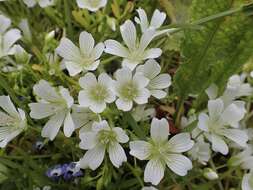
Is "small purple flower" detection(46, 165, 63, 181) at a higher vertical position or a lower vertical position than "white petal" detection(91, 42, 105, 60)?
lower

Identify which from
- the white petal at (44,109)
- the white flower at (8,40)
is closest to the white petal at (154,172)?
the white petal at (44,109)

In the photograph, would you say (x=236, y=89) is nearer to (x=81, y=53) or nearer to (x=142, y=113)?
(x=142, y=113)

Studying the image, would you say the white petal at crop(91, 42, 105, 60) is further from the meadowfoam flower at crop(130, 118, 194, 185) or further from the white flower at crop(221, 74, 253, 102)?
Answer: the white flower at crop(221, 74, 253, 102)

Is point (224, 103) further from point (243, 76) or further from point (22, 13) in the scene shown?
point (22, 13)

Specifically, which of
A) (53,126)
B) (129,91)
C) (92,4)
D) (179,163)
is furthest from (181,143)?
(92,4)

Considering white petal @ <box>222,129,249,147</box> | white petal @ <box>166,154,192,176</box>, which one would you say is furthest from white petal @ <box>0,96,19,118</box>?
white petal @ <box>222,129,249,147</box>

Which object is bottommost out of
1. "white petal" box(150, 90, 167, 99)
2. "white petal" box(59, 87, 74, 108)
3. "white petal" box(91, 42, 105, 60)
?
"white petal" box(150, 90, 167, 99)
